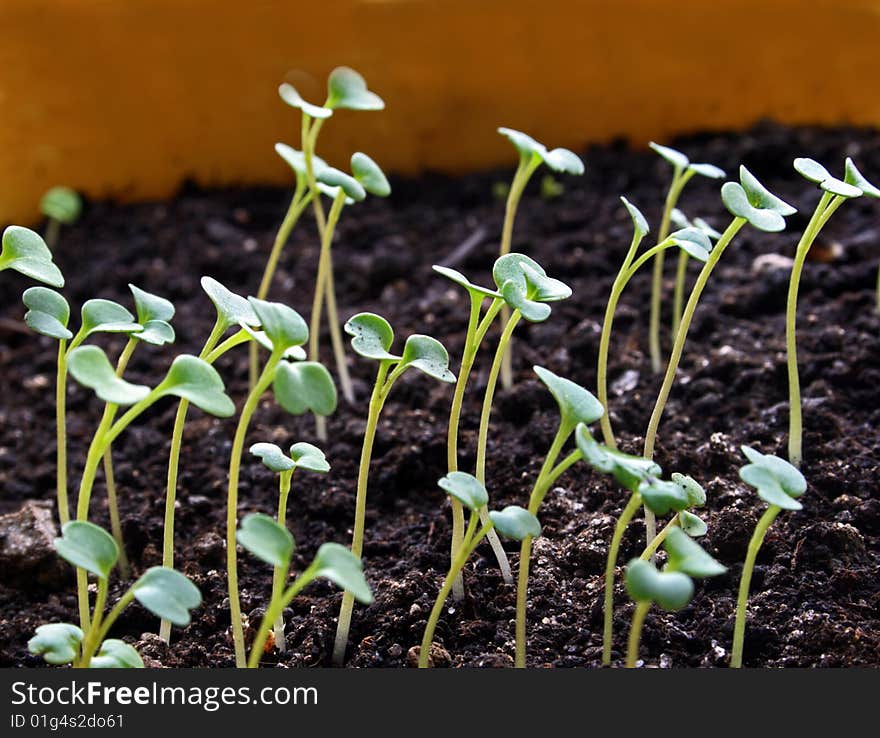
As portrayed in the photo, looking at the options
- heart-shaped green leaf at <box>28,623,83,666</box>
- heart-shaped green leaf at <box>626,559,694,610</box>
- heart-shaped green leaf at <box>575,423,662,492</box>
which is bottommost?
heart-shaped green leaf at <box>626,559,694,610</box>

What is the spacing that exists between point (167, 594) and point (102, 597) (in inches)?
4.2

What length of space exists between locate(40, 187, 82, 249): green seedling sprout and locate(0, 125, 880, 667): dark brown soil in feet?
0.09

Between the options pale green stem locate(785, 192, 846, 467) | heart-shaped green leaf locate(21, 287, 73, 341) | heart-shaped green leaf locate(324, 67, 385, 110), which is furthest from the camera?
heart-shaped green leaf locate(324, 67, 385, 110)

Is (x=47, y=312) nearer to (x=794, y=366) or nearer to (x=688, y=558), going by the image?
(x=688, y=558)

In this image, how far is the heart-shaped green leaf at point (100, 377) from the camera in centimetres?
78

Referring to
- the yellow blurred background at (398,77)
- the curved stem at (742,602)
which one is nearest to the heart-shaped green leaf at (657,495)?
the curved stem at (742,602)

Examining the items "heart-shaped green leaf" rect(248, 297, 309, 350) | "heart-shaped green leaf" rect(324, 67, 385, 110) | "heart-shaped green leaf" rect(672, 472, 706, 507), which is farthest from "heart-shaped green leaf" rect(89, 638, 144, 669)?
"heart-shaped green leaf" rect(324, 67, 385, 110)

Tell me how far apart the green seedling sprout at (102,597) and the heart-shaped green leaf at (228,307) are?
8.9 inches

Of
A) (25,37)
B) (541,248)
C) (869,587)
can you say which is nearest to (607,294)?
(541,248)

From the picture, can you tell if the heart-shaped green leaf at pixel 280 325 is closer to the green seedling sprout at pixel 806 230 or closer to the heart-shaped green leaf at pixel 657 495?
the heart-shaped green leaf at pixel 657 495

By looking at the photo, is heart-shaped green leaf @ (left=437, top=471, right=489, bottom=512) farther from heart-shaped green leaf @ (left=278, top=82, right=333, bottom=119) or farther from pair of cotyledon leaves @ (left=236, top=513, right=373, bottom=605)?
heart-shaped green leaf @ (left=278, top=82, right=333, bottom=119)

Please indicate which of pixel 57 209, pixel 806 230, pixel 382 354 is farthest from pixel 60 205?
pixel 806 230

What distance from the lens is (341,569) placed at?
29.6 inches

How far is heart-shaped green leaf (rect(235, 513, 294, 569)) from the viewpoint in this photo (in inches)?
29.6
